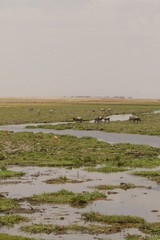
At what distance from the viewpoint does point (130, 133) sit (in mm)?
46938

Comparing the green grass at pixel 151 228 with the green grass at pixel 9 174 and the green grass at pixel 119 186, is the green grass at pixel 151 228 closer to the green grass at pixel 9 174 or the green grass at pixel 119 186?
the green grass at pixel 119 186

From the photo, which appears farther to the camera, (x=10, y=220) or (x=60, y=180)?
(x=60, y=180)

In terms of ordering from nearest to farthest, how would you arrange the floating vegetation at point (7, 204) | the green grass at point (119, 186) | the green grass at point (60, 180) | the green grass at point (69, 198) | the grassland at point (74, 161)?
1. the grassland at point (74, 161)
2. the floating vegetation at point (7, 204)
3. the green grass at point (69, 198)
4. the green grass at point (119, 186)
5. the green grass at point (60, 180)

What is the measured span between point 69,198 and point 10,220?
3.69 meters

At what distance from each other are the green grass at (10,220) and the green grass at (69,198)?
2.55 metres

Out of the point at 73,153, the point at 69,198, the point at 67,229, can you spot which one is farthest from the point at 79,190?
the point at 73,153

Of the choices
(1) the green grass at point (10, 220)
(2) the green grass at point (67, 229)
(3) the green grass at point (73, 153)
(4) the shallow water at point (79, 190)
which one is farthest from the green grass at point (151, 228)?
(3) the green grass at point (73, 153)

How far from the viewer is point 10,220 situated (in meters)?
15.6

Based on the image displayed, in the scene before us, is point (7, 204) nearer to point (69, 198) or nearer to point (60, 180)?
point (69, 198)

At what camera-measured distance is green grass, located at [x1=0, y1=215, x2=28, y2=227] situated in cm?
1534

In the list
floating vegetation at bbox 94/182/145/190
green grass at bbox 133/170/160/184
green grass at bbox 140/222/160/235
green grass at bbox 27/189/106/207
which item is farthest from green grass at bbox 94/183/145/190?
green grass at bbox 140/222/160/235

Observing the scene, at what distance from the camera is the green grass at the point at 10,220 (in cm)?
1534

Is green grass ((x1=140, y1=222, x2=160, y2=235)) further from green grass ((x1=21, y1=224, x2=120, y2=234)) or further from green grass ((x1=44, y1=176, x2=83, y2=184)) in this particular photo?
green grass ((x1=44, y1=176, x2=83, y2=184))

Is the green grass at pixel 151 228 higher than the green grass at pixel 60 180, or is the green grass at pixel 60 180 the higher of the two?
the green grass at pixel 60 180
